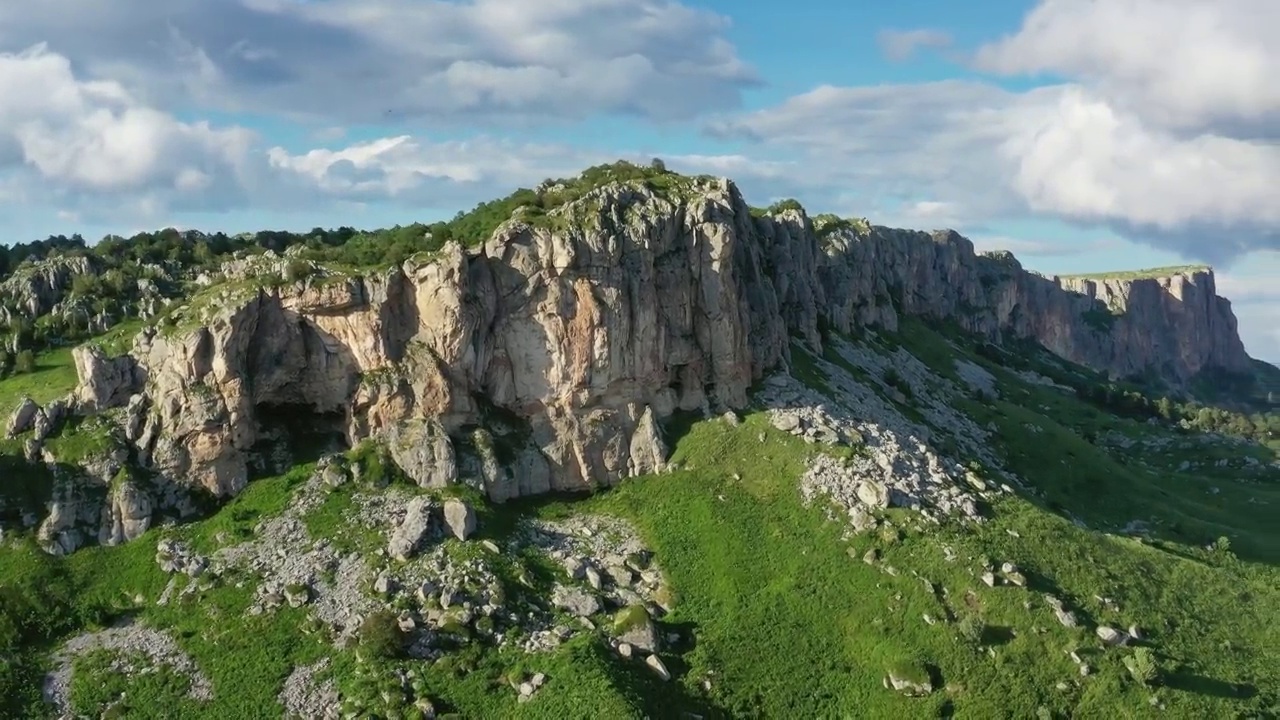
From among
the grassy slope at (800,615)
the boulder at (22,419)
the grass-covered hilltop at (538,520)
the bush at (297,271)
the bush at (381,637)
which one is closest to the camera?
the bush at (381,637)

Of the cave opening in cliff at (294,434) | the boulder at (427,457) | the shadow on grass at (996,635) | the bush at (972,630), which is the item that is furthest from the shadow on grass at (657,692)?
the cave opening in cliff at (294,434)

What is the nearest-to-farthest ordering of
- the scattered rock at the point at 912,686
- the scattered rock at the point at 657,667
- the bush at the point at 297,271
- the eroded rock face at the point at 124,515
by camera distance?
the scattered rock at the point at 912,686, the scattered rock at the point at 657,667, the eroded rock face at the point at 124,515, the bush at the point at 297,271

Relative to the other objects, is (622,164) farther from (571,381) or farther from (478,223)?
(571,381)

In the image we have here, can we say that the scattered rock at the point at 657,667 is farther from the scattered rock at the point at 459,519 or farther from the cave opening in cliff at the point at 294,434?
the cave opening in cliff at the point at 294,434

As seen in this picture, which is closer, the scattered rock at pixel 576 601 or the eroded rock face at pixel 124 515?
the scattered rock at pixel 576 601

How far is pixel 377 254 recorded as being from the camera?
57.1m

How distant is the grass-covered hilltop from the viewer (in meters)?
43.1

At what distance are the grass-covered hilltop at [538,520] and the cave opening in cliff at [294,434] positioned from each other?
0.57 feet

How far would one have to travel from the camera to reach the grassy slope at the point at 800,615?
4253 cm

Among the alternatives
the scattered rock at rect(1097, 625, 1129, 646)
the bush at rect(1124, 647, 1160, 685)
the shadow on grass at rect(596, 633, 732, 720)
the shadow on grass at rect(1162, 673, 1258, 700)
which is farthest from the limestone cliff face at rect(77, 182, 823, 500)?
the shadow on grass at rect(1162, 673, 1258, 700)

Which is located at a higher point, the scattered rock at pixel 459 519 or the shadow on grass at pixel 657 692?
the scattered rock at pixel 459 519

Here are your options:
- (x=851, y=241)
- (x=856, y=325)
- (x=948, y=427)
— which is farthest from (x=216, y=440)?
(x=851, y=241)

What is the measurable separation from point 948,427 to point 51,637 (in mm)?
68698

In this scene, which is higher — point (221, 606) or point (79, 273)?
point (79, 273)
